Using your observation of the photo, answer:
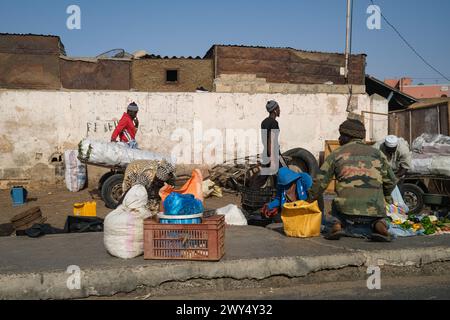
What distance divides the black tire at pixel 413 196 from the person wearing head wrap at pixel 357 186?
4.35 metres

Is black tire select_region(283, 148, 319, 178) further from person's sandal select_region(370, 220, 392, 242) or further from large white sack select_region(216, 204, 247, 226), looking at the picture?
person's sandal select_region(370, 220, 392, 242)

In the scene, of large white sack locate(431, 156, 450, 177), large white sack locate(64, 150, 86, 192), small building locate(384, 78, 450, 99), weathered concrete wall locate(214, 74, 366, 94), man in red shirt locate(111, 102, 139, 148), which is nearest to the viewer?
large white sack locate(431, 156, 450, 177)

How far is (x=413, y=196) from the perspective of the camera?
8.95 m

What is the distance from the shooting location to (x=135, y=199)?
14.1 feet

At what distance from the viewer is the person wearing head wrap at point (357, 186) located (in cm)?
474

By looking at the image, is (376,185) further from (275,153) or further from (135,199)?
(275,153)

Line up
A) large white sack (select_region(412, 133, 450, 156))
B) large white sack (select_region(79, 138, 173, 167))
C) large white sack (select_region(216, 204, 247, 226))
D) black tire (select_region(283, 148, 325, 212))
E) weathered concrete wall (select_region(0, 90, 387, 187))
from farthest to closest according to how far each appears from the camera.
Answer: weathered concrete wall (select_region(0, 90, 387, 187))
black tire (select_region(283, 148, 325, 212))
large white sack (select_region(412, 133, 450, 156))
large white sack (select_region(79, 138, 173, 167))
large white sack (select_region(216, 204, 247, 226))

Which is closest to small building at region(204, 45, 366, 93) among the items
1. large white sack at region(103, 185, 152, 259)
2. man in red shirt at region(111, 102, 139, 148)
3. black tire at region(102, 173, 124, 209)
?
man in red shirt at region(111, 102, 139, 148)

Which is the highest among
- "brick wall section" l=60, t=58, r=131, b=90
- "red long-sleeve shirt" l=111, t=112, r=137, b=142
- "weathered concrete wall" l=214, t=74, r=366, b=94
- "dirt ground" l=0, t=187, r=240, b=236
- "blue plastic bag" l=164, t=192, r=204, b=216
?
"brick wall section" l=60, t=58, r=131, b=90

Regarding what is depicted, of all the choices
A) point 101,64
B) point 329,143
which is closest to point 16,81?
point 101,64

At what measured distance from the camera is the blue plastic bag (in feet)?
13.3

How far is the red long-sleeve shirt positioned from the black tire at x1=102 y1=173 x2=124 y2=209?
2.61 ft

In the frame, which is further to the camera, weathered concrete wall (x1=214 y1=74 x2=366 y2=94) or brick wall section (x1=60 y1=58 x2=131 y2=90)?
brick wall section (x1=60 y1=58 x2=131 y2=90)
